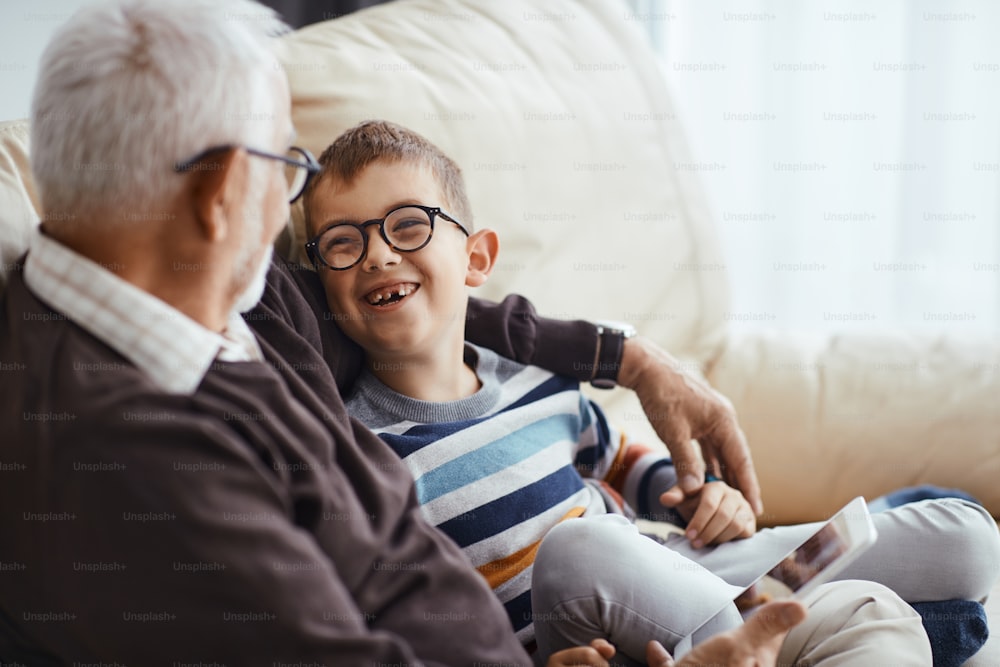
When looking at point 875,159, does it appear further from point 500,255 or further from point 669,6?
point 500,255

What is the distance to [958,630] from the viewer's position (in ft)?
3.62

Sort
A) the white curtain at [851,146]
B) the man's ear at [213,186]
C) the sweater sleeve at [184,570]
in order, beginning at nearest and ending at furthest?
the sweater sleeve at [184,570], the man's ear at [213,186], the white curtain at [851,146]

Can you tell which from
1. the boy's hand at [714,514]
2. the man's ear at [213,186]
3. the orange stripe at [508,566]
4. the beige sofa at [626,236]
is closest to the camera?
the man's ear at [213,186]

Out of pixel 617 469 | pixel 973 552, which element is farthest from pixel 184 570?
pixel 973 552

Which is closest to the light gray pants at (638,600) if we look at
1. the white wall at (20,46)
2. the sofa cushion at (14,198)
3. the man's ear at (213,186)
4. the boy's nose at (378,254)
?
the boy's nose at (378,254)

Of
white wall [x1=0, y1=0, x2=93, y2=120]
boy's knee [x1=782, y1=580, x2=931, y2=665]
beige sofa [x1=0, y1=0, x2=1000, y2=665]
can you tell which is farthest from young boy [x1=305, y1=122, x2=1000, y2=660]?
white wall [x1=0, y1=0, x2=93, y2=120]

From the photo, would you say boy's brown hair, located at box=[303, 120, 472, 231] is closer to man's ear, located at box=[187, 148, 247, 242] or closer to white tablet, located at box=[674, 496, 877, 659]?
man's ear, located at box=[187, 148, 247, 242]

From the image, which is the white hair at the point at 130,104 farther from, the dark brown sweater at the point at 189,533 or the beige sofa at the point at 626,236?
the beige sofa at the point at 626,236

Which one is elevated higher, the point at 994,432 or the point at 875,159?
the point at 875,159

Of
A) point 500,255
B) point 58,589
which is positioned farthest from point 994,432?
point 58,589

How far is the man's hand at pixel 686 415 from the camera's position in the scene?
133 cm

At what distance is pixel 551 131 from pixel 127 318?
0.96m

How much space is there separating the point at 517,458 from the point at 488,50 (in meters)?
0.76

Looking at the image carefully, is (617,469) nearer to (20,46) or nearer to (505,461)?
(505,461)
